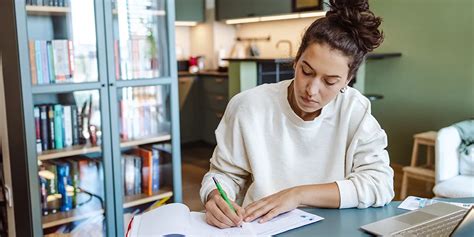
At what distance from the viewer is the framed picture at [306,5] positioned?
4.36m

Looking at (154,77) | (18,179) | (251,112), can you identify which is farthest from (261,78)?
(251,112)

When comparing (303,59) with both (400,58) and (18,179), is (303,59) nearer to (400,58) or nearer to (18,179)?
(18,179)

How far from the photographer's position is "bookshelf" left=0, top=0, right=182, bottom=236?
205 cm

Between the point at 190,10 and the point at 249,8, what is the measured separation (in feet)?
2.48

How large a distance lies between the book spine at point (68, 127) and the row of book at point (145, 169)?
0.98 feet

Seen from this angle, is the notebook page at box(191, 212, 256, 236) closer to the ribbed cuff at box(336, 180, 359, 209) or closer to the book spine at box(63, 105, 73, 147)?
the ribbed cuff at box(336, 180, 359, 209)

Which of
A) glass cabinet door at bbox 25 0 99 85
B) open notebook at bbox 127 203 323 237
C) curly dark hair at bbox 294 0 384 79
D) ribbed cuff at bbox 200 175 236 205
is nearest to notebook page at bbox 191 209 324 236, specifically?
open notebook at bbox 127 203 323 237

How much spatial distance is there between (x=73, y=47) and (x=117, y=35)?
0.24 m

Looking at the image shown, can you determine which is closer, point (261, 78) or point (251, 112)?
point (251, 112)

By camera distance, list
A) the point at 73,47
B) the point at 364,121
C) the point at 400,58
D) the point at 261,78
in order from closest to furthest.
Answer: the point at 364,121, the point at 73,47, the point at 261,78, the point at 400,58

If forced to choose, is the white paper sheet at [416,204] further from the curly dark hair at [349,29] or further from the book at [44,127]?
the book at [44,127]

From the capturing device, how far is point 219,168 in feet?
4.25

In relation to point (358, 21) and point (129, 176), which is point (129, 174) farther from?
point (358, 21)

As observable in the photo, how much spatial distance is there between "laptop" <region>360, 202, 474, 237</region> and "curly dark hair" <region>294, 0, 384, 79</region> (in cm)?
41
